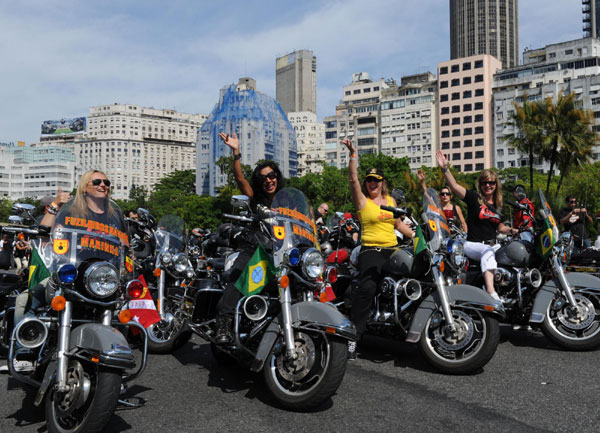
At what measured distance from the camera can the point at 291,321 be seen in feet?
14.6

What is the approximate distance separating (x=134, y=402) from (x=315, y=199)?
2047 inches

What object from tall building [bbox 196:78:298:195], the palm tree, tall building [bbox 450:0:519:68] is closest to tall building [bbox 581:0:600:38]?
tall building [bbox 450:0:519:68]

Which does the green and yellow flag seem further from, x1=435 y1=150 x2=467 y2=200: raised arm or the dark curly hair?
x1=435 y1=150 x2=467 y2=200: raised arm

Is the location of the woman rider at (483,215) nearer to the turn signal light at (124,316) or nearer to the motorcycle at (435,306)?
the motorcycle at (435,306)

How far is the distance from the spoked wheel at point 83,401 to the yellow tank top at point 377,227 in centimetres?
314

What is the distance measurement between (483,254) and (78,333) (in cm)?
442

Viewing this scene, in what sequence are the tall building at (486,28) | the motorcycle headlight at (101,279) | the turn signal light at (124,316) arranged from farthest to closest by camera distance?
the tall building at (486,28), the turn signal light at (124,316), the motorcycle headlight at (101,279)

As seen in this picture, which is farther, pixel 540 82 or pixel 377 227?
pixel 540 82

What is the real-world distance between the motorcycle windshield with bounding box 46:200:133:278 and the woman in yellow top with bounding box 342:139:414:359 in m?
2.33

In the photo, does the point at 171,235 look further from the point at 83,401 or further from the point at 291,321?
the point at 83,401

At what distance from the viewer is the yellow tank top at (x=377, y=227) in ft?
20.4

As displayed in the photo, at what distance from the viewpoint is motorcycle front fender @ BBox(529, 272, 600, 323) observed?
6383 mm

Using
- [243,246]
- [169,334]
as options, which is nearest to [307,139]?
[169,334]

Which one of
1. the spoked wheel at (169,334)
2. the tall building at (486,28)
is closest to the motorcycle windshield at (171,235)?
the spoked wheel at (169,334)
